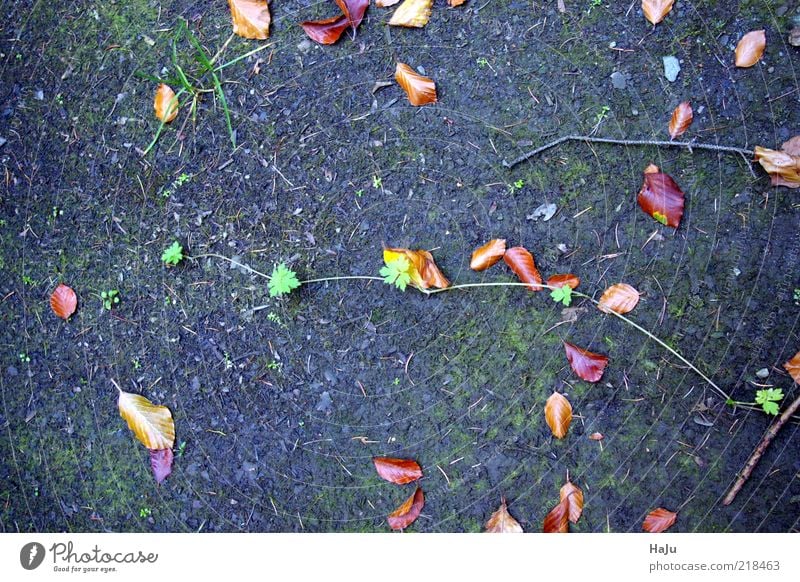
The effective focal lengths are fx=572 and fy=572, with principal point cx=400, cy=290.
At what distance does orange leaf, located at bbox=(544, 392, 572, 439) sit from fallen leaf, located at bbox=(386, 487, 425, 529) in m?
0.54

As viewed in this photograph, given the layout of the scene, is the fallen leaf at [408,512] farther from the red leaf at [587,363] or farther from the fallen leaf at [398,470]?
the red leaf at [587,363]

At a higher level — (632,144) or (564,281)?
(632,144)

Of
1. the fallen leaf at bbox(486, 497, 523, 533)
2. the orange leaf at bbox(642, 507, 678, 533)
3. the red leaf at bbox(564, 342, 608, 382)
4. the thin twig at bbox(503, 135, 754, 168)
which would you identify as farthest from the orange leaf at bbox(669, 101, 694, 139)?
the fallen leaf at bbox(486, 497, 523, 533)

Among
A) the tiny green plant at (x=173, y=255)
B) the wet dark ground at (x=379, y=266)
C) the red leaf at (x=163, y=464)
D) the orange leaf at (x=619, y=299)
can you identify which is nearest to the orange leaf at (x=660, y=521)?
the wet dark ground at (x=379, y=266)

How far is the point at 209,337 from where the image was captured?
2189 mm

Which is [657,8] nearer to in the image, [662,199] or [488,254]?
[662,199]

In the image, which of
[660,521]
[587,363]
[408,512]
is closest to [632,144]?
[587,363]

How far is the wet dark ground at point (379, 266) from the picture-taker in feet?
6.73

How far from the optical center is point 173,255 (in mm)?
2189

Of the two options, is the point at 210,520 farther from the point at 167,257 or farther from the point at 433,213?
the point at 433,213

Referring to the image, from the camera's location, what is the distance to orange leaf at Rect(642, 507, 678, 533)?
6.57ft

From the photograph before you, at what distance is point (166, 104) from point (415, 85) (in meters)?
0.98

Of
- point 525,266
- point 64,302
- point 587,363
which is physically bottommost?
point 587,363

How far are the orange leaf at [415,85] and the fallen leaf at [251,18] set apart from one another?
1.81ft
